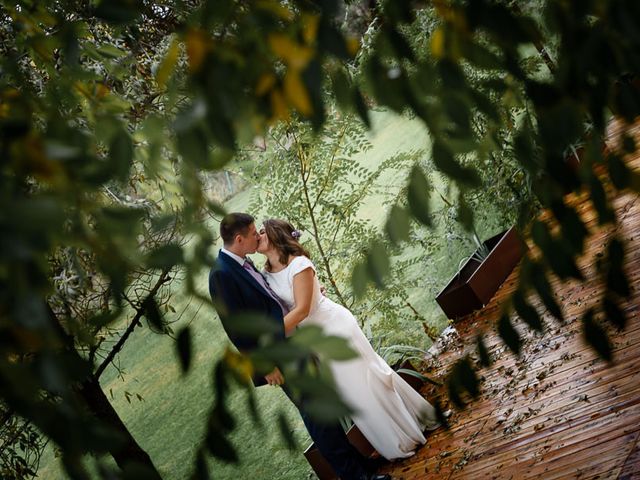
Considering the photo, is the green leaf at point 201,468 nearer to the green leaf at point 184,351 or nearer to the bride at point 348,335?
the green leaf at point 184,351

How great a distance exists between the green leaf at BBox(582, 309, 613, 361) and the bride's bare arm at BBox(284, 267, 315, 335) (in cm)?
321

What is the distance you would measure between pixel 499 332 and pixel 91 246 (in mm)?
435

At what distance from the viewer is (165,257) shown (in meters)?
0.74

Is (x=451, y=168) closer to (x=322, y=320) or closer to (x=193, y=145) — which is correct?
(x=193, y=145)

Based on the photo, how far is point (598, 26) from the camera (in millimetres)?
845

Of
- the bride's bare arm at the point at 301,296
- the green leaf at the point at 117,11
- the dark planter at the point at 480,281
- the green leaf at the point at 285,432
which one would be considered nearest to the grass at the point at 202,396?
the dark planter at the point at 480,281

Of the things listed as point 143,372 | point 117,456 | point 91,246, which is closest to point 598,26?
point 91,246

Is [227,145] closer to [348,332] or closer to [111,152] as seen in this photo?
[111,152]

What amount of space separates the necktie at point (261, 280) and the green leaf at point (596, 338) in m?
3.21

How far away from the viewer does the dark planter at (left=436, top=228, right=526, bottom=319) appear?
232 inches

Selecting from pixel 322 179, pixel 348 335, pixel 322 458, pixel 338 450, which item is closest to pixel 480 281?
pixel 322 179

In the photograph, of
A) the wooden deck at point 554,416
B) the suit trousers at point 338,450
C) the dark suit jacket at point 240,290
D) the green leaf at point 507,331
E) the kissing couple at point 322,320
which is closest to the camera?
the green leaf at point 507,331

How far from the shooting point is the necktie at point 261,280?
4.11m

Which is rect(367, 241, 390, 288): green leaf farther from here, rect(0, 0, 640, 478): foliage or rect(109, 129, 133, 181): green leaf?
rect(109, 129, 133, 181): green leaf
